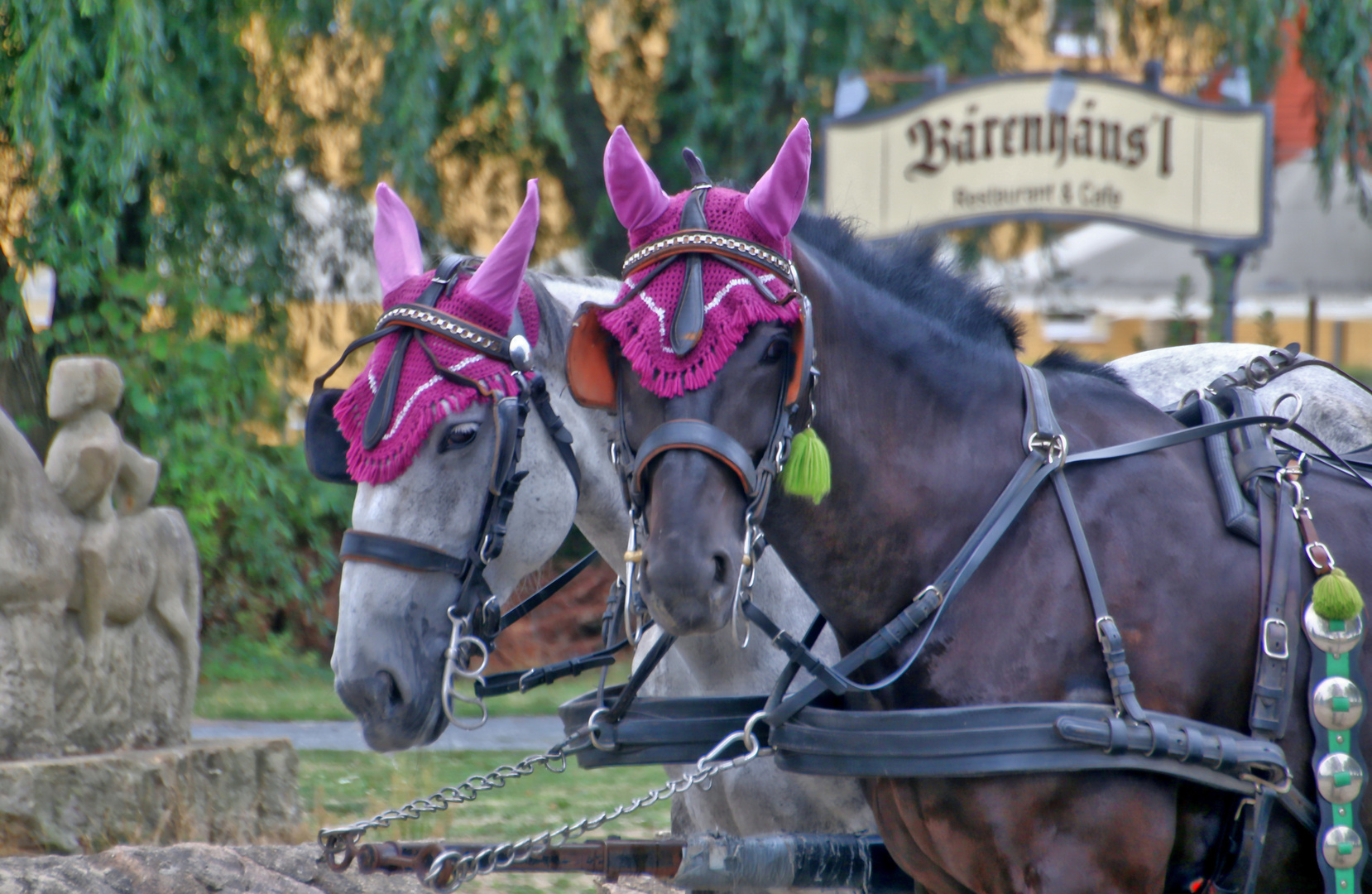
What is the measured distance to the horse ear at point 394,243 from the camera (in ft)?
9.34

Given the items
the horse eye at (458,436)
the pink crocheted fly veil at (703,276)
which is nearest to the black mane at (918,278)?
the pink crocheted fly veil at (703,276)

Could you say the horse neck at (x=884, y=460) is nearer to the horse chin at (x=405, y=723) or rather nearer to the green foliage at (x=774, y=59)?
the horse chin at (x=405, y=723)

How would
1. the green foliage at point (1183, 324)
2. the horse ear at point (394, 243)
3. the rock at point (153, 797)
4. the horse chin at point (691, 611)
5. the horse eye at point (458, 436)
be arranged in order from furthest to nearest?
the green foliage at point (1183, 324)
the rock at point (153, 797)
the horse ear at point (394, 243)
the horse eye at point (458, 436)
the horse chin at point (691, 611)

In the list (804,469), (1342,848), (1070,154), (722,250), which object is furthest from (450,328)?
(1070,154)

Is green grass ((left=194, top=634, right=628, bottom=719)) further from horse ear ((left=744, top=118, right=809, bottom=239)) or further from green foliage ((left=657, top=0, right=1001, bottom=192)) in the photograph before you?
horse ear ((left=744, top=118, right=809, bottom=239))

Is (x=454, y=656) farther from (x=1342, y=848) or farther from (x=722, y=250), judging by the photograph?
(x=1342, y=848)

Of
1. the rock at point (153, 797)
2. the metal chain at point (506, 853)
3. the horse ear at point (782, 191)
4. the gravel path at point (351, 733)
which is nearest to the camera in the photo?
the horse ear at point (782, 191)

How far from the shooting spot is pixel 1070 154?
26.0 ft

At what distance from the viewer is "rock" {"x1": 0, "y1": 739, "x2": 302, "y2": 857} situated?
12.7 feet

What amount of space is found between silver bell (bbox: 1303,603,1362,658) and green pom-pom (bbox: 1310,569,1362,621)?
1cm

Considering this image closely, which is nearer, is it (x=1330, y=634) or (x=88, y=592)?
(x=1330, y=634)

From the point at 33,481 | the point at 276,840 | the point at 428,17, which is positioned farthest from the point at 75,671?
the point at 428,17

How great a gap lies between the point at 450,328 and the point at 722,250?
803 millimetres

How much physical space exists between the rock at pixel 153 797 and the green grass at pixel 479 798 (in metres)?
0.22
